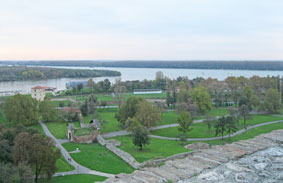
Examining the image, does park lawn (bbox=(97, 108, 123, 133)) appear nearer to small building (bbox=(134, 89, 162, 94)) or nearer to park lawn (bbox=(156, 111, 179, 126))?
park lawn (bbox=(156, 111, 179, 126))

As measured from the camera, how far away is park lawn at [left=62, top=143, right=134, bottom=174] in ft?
79.9

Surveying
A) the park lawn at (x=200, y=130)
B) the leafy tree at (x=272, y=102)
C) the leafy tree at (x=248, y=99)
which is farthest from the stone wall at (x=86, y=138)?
the leafy tree at (x=272, y=102)

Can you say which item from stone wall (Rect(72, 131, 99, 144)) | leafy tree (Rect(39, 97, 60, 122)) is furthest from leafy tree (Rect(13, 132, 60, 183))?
leafy tree (Rect(39, 97, 60, 122))

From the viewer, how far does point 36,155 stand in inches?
803

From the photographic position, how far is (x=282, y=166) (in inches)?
856

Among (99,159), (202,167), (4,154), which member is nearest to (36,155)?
(4,154)

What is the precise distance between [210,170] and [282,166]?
6145 mm

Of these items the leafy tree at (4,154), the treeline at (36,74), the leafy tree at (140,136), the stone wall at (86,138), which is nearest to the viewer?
the leafy tree at (4,154)

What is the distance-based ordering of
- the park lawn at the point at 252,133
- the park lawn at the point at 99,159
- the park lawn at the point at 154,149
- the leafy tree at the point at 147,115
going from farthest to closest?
the leafy tree at the point at 147,115
the park lawn at the point at 252,133
the park lawn at the point at 154,149
the park lawn at the point at 99,159

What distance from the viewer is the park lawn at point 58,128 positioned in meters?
36.4

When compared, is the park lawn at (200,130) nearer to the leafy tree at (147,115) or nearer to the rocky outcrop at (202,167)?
the leafy tree at (147,115)

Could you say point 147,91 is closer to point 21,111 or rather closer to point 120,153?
point 21,111

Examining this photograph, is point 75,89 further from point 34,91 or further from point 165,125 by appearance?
point 165,125

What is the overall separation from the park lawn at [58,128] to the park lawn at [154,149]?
8.56 metres
